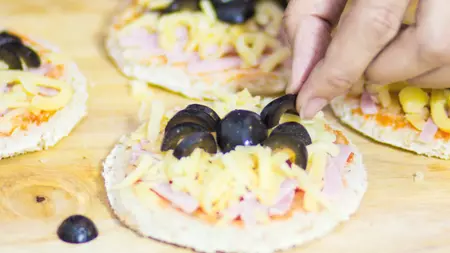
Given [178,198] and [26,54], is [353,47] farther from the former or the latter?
[26,54]

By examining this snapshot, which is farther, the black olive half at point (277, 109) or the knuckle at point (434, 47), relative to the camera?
the black olive half at point (277, 109)

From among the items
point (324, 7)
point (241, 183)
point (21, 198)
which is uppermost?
point (324, 7)

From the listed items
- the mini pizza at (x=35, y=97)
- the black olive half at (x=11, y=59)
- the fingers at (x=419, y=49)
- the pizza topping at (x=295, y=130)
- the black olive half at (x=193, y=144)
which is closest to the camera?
the fingers at (x=419, y=49)

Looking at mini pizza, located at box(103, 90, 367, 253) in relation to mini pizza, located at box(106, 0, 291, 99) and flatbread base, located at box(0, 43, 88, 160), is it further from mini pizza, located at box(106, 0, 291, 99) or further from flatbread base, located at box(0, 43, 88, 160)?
mini pizza, located at box(106, 0, 291, 99)

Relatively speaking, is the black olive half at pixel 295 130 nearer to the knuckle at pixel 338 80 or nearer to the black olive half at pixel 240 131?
the black olive half at pixel 240 131

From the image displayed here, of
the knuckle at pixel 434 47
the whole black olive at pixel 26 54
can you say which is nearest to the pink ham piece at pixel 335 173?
the knuckle at pixel 434 47

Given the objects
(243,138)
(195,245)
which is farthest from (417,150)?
(195,245)

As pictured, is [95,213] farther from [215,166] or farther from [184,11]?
[184,11]
